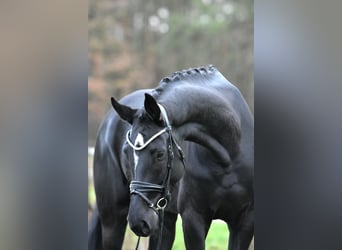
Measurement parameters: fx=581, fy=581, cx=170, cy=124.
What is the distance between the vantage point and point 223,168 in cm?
299

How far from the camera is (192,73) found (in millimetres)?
2980

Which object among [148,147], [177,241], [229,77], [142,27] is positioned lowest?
[177,241]

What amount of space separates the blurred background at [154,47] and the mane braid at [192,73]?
35 millimetres

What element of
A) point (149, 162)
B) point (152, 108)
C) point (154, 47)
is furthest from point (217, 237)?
point (154, 47)

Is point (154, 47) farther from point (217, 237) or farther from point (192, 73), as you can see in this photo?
point (217, 237)

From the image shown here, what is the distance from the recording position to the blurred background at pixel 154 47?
2.95 metres

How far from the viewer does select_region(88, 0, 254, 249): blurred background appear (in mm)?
2947

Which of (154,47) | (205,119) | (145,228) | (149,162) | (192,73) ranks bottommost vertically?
(145,228)

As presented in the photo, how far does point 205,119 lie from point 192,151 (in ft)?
0.72

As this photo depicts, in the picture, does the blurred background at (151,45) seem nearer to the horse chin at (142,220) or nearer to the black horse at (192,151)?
the black horse at (192,151)
